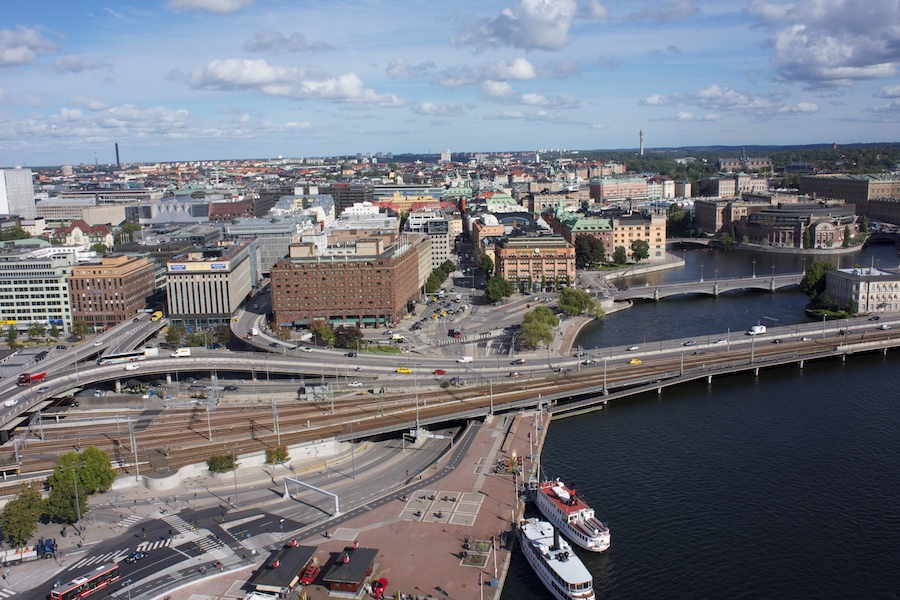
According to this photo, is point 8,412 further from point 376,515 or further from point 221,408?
point 376,515

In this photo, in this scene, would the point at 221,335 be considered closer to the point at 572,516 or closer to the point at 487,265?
the point at 487,265

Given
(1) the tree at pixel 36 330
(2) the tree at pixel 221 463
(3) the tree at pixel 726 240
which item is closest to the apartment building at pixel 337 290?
(1) the tree at pixel 36 330

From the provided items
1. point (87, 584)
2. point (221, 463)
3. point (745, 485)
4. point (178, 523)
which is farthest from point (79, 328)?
point (745, 485)

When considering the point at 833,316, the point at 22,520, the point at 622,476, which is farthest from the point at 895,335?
the point at 22,520

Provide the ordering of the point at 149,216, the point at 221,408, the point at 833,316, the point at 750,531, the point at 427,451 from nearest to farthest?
the point at 750,531, the point at 427,451, the point at 221,408, the point at 833,316, the point at 149,216

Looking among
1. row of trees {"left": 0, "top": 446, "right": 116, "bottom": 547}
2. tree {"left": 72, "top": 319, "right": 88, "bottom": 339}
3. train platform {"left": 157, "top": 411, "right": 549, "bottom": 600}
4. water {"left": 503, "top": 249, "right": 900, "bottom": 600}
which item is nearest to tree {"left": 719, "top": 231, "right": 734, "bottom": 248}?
water {"left": 503, "top": 249, "right": 900, "bottom": 600}

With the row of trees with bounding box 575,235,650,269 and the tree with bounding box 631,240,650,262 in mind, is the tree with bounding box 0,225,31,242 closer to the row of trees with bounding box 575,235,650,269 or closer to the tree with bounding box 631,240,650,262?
the row of trees with bounding box 575,235,650,269

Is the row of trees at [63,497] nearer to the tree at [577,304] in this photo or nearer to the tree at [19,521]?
the tree at [19,521]
